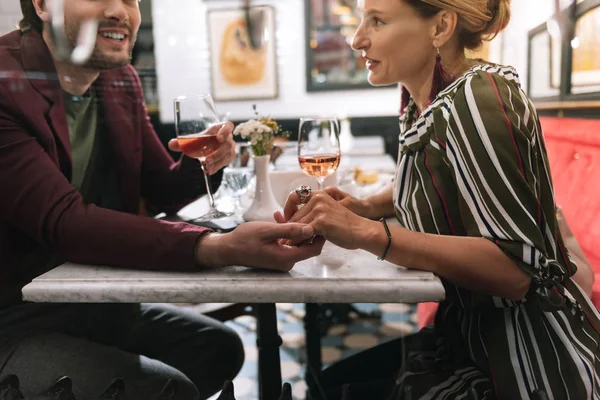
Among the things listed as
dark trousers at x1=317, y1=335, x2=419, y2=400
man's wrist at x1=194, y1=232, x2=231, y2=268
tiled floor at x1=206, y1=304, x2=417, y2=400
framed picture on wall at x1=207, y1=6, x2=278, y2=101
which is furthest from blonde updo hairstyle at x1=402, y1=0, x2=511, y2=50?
framed picture on wall at x1=207, y1=6, x2=278, y2=101

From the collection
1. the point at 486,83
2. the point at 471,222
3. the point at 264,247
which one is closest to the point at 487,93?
the point at 486,83

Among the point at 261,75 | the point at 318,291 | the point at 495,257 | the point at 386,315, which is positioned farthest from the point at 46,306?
the point at 261,75

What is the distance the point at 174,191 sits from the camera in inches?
61.2

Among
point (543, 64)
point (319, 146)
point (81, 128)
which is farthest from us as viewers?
point (543, 64)

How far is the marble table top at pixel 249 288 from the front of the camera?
798 mm

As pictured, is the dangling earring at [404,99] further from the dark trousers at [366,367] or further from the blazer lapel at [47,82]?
the blazer lapel at [47,82]

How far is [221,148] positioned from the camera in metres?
1.31

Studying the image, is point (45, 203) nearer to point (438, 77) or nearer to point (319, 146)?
point (319, 146)

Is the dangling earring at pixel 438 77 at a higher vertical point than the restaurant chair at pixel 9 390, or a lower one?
higher

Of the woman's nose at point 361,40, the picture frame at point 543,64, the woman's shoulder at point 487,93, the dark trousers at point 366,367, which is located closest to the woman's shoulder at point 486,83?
the woman's shoulder at point 487,93

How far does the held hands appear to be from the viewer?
1.22 metres

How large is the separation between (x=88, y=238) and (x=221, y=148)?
478 millimetres

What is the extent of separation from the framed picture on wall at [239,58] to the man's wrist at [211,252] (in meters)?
2.49

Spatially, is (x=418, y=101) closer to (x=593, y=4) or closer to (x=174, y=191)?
(x=174, y=191)
